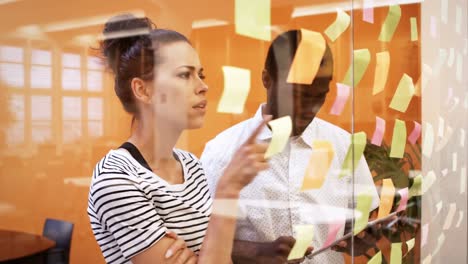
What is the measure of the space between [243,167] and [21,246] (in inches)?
17.4

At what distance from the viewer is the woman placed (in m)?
0.80

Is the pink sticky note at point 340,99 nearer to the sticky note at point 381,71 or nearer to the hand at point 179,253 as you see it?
the sticky note at point 381,71

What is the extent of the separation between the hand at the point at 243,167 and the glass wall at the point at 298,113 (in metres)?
0.03

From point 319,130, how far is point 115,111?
1.94 feet

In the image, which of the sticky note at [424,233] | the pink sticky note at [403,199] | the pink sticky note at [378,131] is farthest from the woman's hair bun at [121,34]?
the sticky note at [424,233]

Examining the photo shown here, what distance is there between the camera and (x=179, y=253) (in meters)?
0.91

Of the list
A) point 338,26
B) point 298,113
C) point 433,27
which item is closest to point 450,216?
point 433,27

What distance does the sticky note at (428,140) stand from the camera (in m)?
2.08

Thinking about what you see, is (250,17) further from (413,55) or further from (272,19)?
(413,55)

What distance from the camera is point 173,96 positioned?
0.89 meters

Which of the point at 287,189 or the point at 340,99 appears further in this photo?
the point at 340,99

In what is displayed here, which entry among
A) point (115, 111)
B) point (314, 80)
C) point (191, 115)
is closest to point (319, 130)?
point (314, 80)

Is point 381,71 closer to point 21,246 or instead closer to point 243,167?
point 243,167

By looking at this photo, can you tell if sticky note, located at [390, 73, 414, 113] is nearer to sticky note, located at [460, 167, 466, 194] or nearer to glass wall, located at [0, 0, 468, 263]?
glass wall, located at [0, 0, 468, 263]
